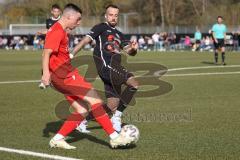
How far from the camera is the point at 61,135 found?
814 cm

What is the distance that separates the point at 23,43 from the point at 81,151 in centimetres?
5948

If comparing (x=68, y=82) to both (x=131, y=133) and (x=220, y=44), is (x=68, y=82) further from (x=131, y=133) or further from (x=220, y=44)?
(x=220, y=44)

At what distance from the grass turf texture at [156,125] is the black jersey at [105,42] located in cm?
122

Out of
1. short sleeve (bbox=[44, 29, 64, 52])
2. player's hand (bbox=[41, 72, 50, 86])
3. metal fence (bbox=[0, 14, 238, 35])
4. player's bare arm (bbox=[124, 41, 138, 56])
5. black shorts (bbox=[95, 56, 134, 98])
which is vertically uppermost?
short sleeve (bbox=[44, 29, 64, 52])

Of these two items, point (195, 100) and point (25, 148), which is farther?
point (195, 100)

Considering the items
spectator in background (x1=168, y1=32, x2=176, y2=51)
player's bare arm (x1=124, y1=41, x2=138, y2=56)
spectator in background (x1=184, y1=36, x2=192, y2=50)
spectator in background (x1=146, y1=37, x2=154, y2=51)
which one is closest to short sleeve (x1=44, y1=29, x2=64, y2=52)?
player's bare arm (x1=124, y1=41, x2=138, y2=56)

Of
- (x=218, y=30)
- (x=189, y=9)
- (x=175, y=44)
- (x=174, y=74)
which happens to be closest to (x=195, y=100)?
(x=174, y=74)

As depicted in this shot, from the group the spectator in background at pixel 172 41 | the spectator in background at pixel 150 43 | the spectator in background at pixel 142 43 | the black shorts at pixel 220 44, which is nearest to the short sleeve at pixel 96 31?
the black shorts at pixel 220 44

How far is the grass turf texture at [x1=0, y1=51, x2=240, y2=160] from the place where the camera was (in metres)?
7.78

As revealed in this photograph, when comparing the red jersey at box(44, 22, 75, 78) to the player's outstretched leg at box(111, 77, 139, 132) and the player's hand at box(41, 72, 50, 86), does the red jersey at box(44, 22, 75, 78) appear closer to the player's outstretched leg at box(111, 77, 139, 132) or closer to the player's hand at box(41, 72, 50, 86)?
the player's hand at box(41, 72, 50, 86)

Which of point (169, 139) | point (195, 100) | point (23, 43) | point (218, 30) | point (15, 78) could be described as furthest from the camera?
point (23, 43)

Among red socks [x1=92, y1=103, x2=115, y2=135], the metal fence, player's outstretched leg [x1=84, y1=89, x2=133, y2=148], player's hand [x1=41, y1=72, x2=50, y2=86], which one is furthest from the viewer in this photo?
the metal fence

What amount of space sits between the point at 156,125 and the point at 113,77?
4.18ft

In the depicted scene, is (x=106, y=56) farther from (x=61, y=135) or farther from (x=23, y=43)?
(x=23, y=43)
